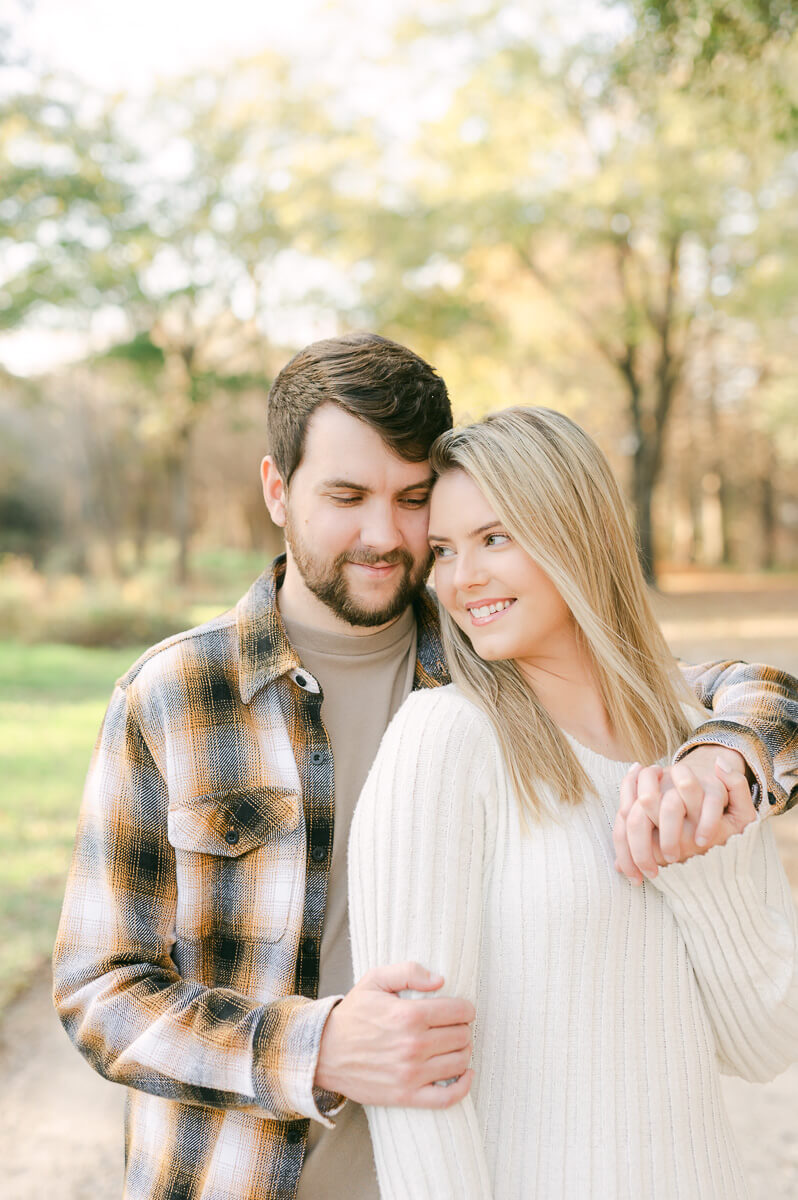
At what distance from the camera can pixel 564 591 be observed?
1.85 m

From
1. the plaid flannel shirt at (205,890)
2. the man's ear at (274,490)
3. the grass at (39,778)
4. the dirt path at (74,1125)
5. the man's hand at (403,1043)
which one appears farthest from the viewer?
the grass at (39,778)

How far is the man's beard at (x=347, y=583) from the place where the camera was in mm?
2006

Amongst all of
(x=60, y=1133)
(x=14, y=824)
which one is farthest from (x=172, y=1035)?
(x=14, y=824)

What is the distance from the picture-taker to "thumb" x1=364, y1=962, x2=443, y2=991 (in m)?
1.50

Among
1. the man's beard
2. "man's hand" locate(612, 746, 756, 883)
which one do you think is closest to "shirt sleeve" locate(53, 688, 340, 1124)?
the man's beard

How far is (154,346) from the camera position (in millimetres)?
18891

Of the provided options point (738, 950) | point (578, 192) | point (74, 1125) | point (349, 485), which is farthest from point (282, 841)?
point (578, 192)

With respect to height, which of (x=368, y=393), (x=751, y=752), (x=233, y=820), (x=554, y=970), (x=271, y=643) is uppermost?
(x=368, y=393)

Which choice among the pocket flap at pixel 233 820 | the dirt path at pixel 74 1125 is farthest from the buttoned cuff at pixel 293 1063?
the dirt path at pixel 74 1125

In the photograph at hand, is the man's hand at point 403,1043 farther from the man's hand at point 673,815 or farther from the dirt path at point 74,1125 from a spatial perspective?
the dirt path at point 74,1125

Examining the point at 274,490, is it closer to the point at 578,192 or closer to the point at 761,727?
the point at 761,727

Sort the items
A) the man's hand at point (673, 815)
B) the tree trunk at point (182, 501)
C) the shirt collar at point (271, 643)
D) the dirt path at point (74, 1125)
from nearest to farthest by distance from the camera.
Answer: the man's hand at point (673, 815) → the shirt collar at point (271, 643) → the dirt path at point (74, 1125) → the tree trunk at point (182, 501)

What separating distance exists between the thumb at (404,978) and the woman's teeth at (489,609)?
63 cm

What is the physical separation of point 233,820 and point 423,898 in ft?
1.50
